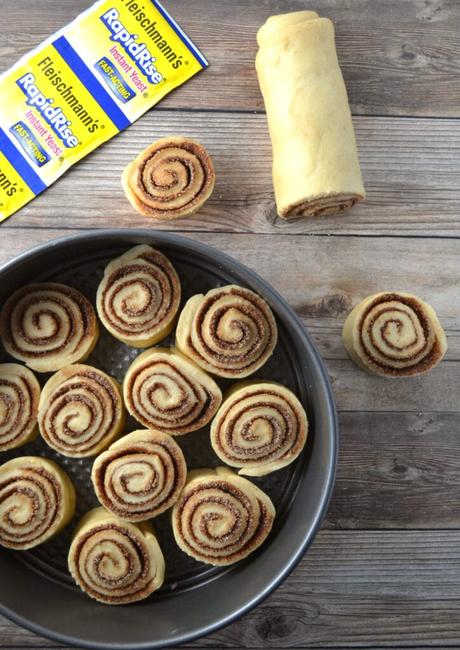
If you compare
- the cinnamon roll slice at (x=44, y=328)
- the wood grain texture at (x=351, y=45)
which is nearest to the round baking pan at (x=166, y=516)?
the cinnamon roll slice at (x=44, y=328)

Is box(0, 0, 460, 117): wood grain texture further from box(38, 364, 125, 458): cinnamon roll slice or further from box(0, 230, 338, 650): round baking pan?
box(38, 364, 125, 458): cinnamon roll slice

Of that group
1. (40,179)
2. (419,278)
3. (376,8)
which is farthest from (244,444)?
(376,8)

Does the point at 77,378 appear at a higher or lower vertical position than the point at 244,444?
higher

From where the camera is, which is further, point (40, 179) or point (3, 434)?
point (40, 179)

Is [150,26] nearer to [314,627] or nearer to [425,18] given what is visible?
[425,18]

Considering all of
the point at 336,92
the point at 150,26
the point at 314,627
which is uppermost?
the point at 150,26

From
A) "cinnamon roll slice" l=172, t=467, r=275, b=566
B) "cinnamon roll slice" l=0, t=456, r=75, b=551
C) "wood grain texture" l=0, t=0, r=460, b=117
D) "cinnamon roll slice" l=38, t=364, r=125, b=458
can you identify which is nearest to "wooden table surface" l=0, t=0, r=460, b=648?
"wood grain texture" l=0, t=0, r=460, b=117
